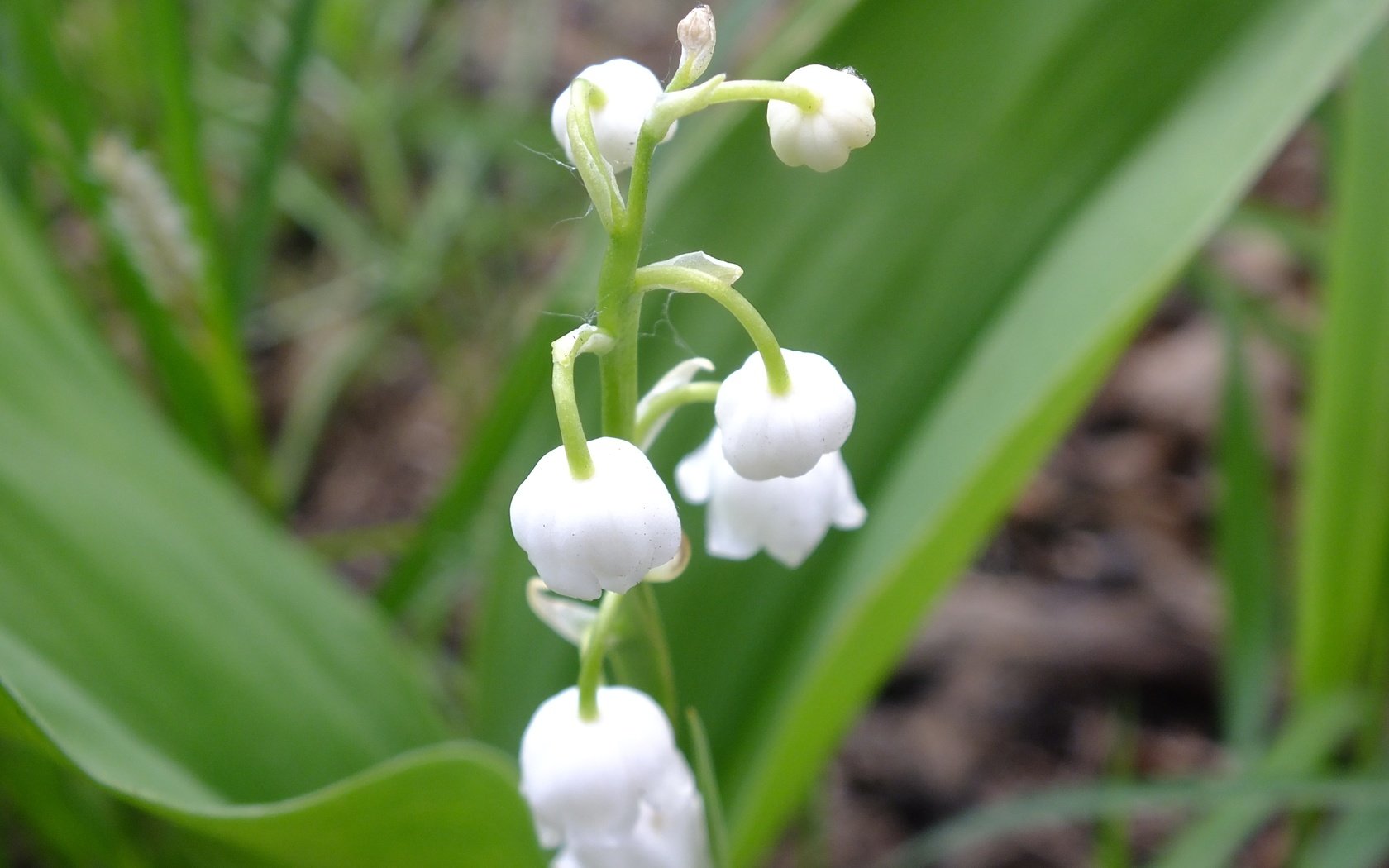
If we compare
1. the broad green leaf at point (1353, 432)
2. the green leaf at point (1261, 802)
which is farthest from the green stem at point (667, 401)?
Answer: the broad green leaf at point (1353, 432)

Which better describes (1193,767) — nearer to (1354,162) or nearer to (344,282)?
(1354,162)

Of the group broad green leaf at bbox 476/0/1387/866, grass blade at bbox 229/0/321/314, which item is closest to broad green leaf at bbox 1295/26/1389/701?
broad green leaf at bbox 476/0/1387/866

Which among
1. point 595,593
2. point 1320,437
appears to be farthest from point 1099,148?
point 595,593

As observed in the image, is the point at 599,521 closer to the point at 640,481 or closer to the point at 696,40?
the point at 640,481

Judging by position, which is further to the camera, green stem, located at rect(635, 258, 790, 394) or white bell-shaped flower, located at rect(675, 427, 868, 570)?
white bell-shaped flower, located at rect(675, 427, 868, 570)

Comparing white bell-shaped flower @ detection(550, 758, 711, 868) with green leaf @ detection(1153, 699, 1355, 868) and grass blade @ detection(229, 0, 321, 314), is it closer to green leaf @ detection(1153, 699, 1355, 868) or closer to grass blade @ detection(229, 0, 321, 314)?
green leaf @ detection(1153, 699, 1355, 868)

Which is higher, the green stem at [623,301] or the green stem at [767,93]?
the green stem at [767,93]

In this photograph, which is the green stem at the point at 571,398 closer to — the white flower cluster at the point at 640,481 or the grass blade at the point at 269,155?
the white flower cluster at the point at 640,481
